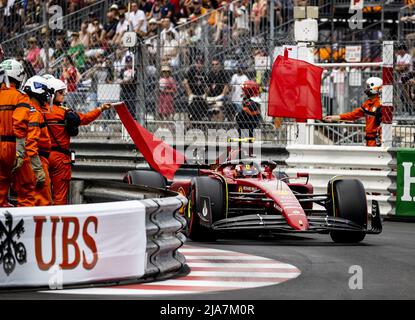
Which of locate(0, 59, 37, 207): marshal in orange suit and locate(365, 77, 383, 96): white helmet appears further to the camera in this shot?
locate(365, 77, 383, 96): white helmet

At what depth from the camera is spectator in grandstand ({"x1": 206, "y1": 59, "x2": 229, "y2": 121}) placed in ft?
54.7

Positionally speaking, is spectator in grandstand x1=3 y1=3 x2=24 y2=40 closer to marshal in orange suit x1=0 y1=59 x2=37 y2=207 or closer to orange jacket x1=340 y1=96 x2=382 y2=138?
orange jacket x1=340 y1=96 x2=382 y2=138

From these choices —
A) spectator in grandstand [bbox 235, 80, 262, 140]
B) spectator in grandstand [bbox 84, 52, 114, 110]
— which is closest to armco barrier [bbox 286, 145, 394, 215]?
spectator in grandstand [bbox 235, 80, 262, 140]

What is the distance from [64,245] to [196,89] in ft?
28.4

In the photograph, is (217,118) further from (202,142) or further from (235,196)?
(235,196)

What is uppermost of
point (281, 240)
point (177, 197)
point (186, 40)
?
point (186, 40)

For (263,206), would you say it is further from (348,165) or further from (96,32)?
(96,32)

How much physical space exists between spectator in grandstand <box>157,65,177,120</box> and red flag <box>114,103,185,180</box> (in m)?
1.74

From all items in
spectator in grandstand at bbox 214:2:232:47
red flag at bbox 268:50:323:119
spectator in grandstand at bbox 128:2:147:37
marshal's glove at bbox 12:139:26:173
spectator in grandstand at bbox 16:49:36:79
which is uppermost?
spectator in grandstand at bbox 128:2:147:37

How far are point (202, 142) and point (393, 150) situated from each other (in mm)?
2790

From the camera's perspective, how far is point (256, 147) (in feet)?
53.3

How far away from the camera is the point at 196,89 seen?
16.9 meters

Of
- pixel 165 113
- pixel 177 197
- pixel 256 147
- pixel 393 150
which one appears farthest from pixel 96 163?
pixel 177 197

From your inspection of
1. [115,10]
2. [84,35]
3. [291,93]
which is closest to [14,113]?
[291,93]
